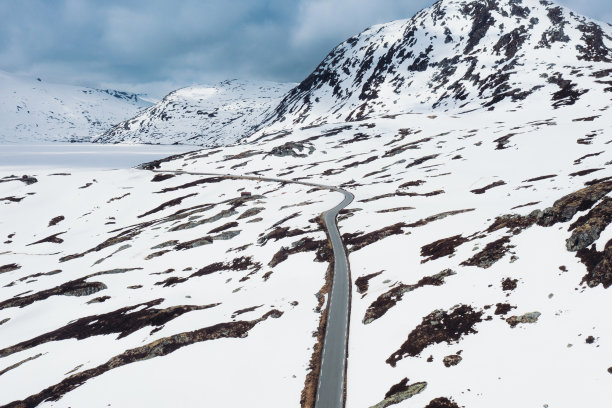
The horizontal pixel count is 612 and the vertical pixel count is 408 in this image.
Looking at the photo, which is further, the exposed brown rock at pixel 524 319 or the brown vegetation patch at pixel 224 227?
the brown vegetation patch at pixel 224 227

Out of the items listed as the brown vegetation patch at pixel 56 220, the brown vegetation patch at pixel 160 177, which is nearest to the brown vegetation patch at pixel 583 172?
the brown vegetation patch at pixel 160 177

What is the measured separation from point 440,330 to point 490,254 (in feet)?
30.2

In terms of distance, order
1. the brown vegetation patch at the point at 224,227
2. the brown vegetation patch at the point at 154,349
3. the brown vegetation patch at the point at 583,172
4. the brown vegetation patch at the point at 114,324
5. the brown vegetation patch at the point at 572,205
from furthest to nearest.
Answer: the brown vegetation patch at the point at 224,227 < the brown vegetation patch at the point at 583,172 < the brown vegetation patch at the point at 114,324 < the brown vegetation patch at the point at 154,349 < the brown vegetation patch at the point at 572,205

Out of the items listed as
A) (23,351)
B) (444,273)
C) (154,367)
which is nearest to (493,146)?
(444,273)

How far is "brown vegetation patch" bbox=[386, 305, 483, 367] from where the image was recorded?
22.2 m

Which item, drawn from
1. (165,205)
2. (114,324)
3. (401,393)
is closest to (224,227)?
(114,324)

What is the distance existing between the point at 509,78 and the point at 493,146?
13357 centimetres

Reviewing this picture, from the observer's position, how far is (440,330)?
76.1ft

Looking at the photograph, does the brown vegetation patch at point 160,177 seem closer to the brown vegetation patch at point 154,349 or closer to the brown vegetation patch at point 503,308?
the brown vegetation patch at point 154,349

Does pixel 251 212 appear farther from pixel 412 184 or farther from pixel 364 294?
pixel 364 294

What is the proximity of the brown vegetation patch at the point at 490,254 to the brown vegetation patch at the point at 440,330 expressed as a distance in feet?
18.7

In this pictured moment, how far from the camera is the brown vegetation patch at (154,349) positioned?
1171 inches

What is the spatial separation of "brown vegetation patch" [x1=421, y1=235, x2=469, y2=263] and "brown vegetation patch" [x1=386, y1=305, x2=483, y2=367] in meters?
10.1

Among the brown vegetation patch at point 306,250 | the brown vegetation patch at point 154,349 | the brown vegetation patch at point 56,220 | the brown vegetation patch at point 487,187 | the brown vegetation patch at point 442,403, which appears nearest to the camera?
the brown vegetation patch at point 442,403
